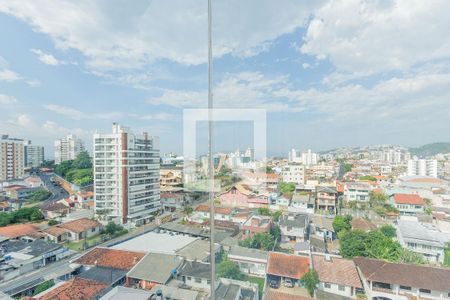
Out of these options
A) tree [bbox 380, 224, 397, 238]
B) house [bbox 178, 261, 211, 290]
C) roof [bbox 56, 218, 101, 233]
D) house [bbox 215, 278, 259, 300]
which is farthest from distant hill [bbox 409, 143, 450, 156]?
roof [bbox 56, 218, 101, 233]

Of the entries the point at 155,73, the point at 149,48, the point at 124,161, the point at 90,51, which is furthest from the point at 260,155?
the point at 124,161

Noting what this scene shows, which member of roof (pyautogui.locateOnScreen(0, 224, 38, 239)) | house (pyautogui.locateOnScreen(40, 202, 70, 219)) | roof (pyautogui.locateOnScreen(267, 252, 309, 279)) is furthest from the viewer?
house (pyautogui.locateOnScreen(40, 202, 70, 219))

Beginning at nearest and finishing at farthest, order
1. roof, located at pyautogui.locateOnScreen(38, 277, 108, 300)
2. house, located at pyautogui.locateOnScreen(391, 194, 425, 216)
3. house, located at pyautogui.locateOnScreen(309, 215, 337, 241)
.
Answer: roof, located at pyautogui.locateOnScreen(38, 277, 108, 300) < house, located at pyautogui.locateOnScreen(391, 194, 425, 216) < house, located at pyautogui.locateOnScreen(309, 215, 337, 241)

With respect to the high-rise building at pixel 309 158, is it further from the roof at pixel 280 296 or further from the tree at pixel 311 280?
the roof at pixel 280 296

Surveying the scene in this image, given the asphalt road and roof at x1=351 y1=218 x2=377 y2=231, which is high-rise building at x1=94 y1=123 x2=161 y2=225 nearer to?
the asphalt road

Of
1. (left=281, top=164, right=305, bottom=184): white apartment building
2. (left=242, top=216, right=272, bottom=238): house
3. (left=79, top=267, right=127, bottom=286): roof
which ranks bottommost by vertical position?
(left=79, top=267, right=127, bottom=286): roof
